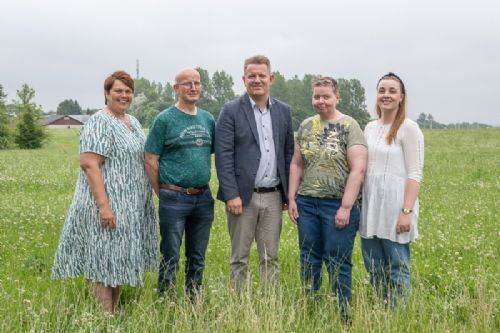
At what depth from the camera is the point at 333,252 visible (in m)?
5.59

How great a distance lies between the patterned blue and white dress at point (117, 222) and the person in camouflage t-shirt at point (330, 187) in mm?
1701

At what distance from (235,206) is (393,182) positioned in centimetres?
165

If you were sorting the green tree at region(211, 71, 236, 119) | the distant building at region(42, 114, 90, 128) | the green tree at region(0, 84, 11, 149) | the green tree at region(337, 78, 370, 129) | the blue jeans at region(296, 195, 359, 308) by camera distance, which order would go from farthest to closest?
1. the distant building at region(42, 114, 90, 128)
2. the green tree at region(211, 71, 236, 119)
3. the green tree at region(337, 78, 370, 129)
4. the green tree at region(0, 84, 11, 149)
5. the blue jeans at region(296, 195, 359, 308)

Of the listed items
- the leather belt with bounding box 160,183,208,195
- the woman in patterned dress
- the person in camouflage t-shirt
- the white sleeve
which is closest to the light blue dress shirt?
the person in camouflage t-shirt

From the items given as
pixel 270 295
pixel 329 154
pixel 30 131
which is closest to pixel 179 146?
pixel 329 154

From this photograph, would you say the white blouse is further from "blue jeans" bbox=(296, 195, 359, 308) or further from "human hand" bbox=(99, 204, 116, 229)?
"human hand" bbox=(99, 204, 116, 229)

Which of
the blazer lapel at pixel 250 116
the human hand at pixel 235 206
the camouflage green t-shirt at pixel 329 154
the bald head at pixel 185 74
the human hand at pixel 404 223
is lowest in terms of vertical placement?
the human hand at pixel 404 223

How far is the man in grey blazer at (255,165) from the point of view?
5.70 meters

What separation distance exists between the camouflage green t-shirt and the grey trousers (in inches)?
19.0

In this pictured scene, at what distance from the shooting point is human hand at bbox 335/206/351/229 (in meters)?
5.41

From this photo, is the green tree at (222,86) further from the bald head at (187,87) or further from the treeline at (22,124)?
the bald head at (187,87)

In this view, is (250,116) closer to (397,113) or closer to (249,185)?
(249,185)

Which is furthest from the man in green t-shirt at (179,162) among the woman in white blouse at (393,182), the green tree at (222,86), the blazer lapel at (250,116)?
the green tree at (222,86)

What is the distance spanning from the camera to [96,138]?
516 centimetres
